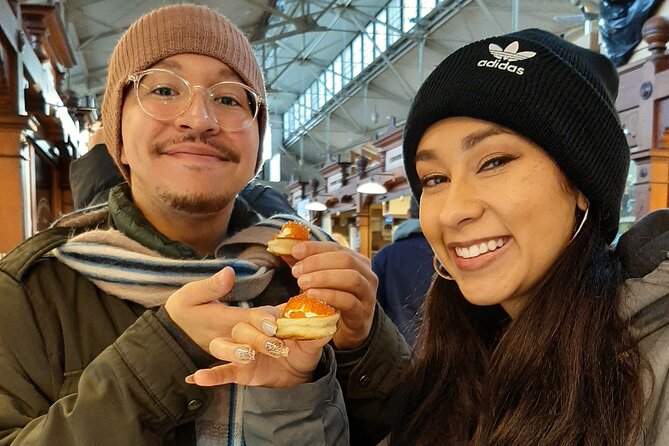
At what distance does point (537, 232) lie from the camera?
3.58 ft

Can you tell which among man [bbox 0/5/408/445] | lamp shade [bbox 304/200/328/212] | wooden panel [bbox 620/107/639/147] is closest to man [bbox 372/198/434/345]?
man [bbox 0/5/408/445]

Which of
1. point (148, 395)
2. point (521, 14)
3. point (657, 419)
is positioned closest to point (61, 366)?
point (148, 395)

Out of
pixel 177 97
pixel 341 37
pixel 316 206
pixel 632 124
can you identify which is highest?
pixel 341 37

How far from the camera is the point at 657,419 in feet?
3.00

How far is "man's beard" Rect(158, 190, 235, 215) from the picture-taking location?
4.21 ft

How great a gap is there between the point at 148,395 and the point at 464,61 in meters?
1.04

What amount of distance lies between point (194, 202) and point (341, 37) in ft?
50.8

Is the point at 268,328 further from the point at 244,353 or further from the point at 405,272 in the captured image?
the point at 405,272

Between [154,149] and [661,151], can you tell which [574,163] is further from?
[661,151]

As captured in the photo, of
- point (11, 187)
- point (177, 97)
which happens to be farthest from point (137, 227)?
point (11, 187)

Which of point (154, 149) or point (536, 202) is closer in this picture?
point (536, 202)

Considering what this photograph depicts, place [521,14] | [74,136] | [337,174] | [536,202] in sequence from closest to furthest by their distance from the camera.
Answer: [536,202]
[74,136]
[521,14]
[337,174]

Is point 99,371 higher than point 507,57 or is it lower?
lower

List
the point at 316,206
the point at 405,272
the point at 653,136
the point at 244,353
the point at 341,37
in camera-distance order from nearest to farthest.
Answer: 1. the point at 244,353
2. the point at 405,272
3. the point at 653,136
4. the point at 316,206
5. the point at 341,37
